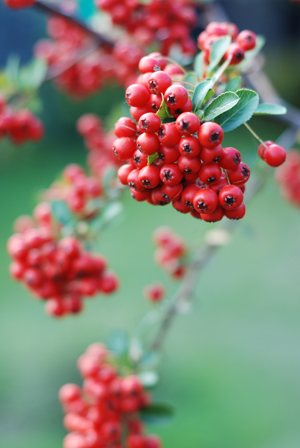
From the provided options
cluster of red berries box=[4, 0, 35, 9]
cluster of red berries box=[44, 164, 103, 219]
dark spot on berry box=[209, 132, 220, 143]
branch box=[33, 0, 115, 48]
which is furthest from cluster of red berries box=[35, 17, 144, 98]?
dark spot on berry box=[209, 132, 220, 143]

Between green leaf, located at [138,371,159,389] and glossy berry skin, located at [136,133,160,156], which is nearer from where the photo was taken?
glossy berry skin, located at [136,133,160,156]

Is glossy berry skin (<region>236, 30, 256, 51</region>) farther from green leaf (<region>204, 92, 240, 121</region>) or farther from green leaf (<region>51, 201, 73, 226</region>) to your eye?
green leaf (<region>51, 201, 73, 226</region>)

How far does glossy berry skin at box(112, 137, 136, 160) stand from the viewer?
95 centimetres

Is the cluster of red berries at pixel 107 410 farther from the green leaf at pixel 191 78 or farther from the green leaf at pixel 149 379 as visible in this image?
the green leaf at pixel 191 78

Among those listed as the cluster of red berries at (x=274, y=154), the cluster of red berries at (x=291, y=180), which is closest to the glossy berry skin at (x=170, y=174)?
the cluster of red berries at (x=274, y=154)

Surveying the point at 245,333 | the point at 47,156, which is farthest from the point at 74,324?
the point at 47,156

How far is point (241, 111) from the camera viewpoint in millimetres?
954

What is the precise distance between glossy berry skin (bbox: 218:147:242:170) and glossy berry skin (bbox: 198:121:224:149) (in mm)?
45

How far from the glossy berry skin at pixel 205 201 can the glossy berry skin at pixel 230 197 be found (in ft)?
0.06

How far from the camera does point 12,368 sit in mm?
4527

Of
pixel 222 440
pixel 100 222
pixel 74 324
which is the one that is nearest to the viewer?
pixel 100 222

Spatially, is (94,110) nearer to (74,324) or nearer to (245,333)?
(74,324)

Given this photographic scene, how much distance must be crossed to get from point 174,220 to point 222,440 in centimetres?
386

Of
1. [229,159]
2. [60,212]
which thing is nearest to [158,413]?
[60,212]
